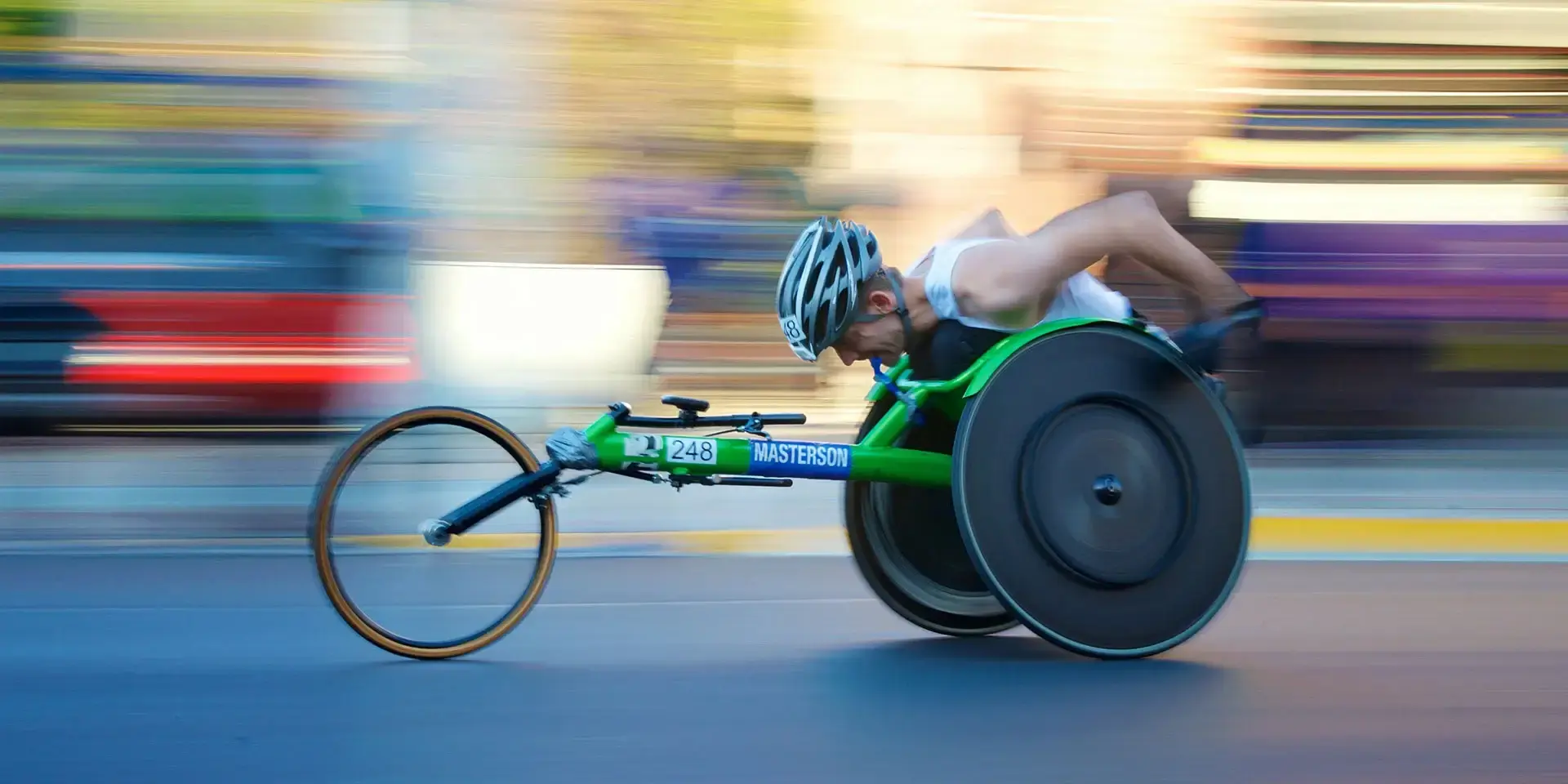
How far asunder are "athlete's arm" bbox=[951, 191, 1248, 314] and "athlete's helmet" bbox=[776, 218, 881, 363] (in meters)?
0.25

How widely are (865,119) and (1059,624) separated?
7.12 m

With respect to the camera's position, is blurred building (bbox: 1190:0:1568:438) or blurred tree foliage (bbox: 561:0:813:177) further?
blurred tree foliage (bbox: 561:0:813:177)

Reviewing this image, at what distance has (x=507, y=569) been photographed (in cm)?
425

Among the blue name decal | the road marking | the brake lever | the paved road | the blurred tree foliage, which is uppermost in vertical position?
the blurred tree foliage

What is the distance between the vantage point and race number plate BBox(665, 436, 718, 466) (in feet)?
13.4

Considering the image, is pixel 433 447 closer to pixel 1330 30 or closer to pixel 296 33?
pixel 296 33

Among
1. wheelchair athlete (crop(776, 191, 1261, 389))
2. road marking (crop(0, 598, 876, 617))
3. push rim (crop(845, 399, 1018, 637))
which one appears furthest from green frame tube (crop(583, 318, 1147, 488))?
road marking (crop(0, 598, 876, 617))

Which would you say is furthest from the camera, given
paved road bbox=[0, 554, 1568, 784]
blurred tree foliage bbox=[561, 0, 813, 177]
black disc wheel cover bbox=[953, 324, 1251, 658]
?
blurred tree foliage bbox=[561, 0, 813, 177]

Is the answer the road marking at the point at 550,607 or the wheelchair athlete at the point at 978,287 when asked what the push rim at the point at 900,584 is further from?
the road marking at the point at 550,607

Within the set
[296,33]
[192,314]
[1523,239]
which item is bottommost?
[192,314]

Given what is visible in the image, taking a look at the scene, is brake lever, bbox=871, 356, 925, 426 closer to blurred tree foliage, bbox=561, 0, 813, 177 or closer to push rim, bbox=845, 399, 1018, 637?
push rim, bbox=845, 399, 1018, 637

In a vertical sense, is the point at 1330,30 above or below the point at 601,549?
above

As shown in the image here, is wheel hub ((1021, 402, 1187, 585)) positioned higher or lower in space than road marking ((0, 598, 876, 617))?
higher

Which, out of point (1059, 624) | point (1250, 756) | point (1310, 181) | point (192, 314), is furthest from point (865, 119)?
point (1250, 756)
